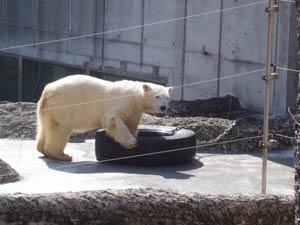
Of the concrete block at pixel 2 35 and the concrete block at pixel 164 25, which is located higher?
the concrete block at pixel 164 25

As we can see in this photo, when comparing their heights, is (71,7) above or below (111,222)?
above

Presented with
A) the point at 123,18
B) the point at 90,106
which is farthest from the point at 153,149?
the point at 123,18

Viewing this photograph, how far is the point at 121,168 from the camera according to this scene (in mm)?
7531

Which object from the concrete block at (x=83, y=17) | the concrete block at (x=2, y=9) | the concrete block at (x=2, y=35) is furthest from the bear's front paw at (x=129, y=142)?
the concrete block at (x=2, y=9)

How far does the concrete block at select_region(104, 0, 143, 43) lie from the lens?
46.0 ft

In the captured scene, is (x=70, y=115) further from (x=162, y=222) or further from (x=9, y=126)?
(x=162, y=222)

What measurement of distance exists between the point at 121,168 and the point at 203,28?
5.11 metres

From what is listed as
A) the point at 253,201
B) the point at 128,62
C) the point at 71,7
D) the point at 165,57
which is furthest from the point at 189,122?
the point at 71,7

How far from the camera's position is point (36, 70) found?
688 inches

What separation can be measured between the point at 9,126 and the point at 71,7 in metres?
7.74

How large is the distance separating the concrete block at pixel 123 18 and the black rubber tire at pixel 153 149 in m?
6.42

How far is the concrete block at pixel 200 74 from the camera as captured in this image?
39.3ft

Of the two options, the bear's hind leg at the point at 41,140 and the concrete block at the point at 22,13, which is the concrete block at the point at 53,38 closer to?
the concrete block at the point at 22,13

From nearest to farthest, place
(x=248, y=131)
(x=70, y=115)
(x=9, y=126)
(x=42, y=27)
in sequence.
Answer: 1. (x=70, y=115)
2. (x=248, y=131)
3. (x=9, y=126)
4. (x=42, y=27)
